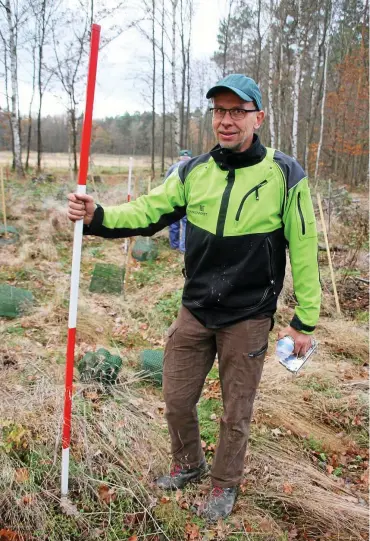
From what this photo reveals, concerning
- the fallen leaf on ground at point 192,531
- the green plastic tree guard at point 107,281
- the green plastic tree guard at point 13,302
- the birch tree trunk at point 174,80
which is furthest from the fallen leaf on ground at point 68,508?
the birch tree trunk at point 174,80

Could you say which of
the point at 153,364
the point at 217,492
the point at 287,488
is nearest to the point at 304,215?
the point at 217,492

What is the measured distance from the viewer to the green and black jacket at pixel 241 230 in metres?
1.90

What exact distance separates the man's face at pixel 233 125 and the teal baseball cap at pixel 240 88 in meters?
0.03

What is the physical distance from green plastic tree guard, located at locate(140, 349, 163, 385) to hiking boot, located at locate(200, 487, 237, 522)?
1.31m

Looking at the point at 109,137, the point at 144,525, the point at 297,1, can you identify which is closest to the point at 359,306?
the point at 144,525

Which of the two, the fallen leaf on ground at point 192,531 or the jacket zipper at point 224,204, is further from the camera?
the fallen leaf on ground at point 192,531

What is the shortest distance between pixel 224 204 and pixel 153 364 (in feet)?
7.05

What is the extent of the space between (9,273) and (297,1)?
533 inches

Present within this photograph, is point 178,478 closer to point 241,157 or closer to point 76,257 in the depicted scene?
point 76,257

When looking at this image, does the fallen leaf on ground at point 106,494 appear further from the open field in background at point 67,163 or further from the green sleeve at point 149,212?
the open field in background at point 67,163

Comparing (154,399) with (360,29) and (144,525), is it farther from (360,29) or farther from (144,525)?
(360,29)

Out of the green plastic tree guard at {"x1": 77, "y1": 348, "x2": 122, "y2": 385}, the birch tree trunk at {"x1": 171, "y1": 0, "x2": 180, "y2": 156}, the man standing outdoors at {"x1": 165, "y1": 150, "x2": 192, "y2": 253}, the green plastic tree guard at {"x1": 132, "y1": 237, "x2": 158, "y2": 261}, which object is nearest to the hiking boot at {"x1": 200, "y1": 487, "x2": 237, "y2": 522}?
the green plastic tree guard at {"x1": 77, "y1": 348, "x2": 122, "y2": 385}

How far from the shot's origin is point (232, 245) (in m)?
1.94

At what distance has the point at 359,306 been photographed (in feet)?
19.6
